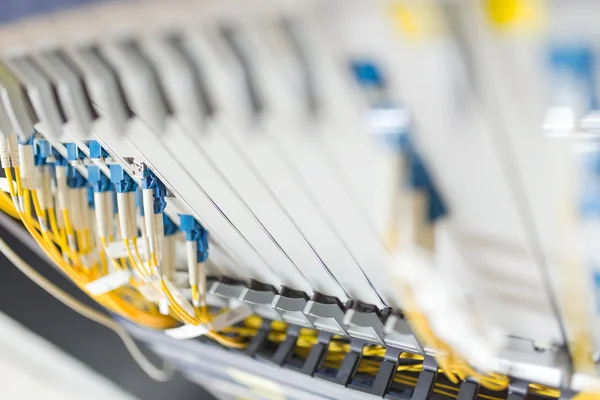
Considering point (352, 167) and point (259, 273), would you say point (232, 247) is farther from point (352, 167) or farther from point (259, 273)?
point (352, 167)

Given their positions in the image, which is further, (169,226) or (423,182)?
(169,226)

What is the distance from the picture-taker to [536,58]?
0.44 m

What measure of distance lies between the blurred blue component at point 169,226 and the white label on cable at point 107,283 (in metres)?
0.15

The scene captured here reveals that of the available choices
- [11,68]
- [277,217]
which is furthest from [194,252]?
[11,68]

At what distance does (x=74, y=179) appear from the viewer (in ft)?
3.62

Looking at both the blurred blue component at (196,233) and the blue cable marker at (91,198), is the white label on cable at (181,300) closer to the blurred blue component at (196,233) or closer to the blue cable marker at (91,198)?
the blurred blue component at (196,233)

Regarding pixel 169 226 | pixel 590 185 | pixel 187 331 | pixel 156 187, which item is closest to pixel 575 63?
pixel 590 185

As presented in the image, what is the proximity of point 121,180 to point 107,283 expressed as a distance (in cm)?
29

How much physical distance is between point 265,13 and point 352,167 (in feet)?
0.75

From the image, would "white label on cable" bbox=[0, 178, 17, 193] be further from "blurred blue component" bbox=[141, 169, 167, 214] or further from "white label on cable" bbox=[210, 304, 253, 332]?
"white label on cable" bbox=[210, 304, 253, 332]

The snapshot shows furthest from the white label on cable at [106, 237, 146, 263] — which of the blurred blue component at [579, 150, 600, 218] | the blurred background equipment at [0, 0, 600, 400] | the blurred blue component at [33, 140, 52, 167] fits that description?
the blurred blue component at [579, 150, 600, 218]

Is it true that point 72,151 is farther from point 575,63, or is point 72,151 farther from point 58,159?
point 575,63

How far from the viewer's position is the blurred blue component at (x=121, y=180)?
954 millimetres

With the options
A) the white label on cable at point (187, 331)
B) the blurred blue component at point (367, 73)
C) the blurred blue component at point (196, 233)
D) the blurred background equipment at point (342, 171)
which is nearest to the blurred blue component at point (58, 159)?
the blurred background equipment at point (342, 171)
